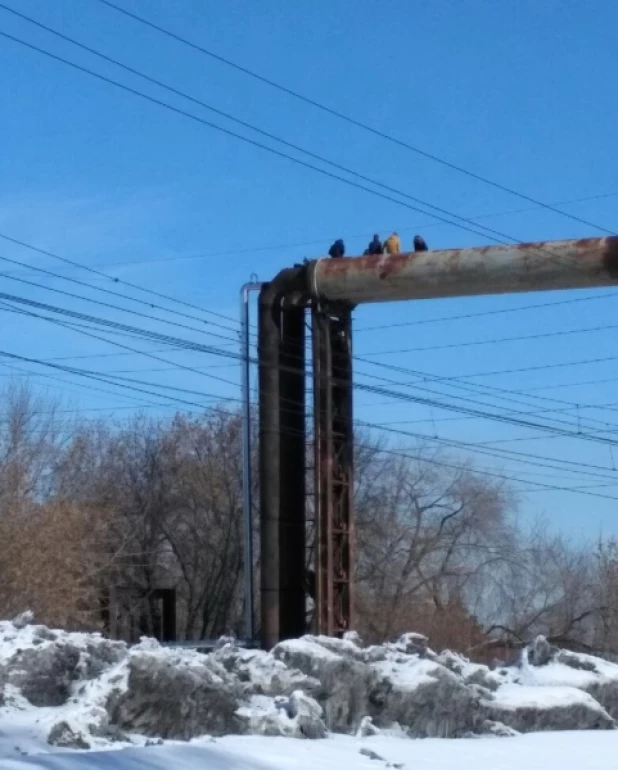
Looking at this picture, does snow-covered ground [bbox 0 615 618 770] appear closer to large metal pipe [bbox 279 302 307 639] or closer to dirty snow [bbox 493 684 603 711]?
dirty snow [bbox 493 684 603 711]

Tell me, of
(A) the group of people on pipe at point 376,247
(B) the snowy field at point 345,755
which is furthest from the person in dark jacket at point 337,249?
(B) the snowy field at point 345,755

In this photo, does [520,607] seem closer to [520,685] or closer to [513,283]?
[513,283]

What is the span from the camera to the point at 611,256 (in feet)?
87.9

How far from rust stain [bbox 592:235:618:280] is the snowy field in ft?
32.0

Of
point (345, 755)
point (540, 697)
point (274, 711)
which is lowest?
point (345, 755)

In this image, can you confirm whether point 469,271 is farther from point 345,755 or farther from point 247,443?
point 345,755

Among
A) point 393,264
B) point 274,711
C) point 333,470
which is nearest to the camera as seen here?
point 274,711

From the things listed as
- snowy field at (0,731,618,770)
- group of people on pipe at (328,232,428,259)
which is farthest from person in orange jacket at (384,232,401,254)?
snowy field at (0,731,618,770)

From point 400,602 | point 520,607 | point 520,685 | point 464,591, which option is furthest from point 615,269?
point 520,607

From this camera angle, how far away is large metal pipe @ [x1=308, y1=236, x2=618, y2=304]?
2706 centimetres

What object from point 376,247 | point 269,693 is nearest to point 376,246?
point 376,247

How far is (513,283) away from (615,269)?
79.4 inches

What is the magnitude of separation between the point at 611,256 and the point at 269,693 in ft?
42.1

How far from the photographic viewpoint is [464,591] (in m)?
50.4
